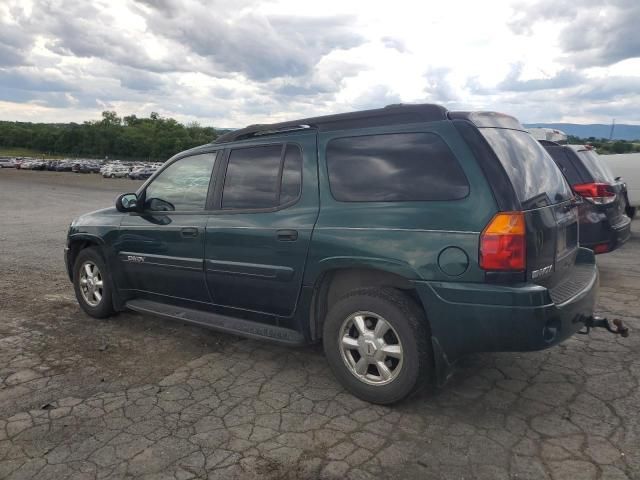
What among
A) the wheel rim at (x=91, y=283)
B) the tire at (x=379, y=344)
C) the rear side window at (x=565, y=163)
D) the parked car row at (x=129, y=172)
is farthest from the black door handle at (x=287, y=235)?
the parked car row at (x=129, y=172)

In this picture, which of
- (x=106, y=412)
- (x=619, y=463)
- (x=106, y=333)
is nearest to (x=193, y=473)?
(x=106, y=412)

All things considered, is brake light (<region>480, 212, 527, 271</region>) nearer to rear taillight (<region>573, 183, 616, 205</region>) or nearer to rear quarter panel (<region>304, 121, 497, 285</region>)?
rear quarter panel (<region>304, 121, 497, 285</region>)

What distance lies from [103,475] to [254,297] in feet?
5.23

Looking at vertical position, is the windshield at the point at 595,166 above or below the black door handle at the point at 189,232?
above

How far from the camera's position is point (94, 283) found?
17.6ft

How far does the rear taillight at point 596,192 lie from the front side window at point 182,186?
463cm

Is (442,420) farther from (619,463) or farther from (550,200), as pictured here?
(550,200)

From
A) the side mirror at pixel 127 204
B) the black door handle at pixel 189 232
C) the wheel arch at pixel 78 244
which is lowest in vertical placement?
the wheel arch at pixel 78 244

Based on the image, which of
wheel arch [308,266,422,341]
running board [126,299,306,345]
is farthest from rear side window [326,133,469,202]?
running board [126,299,306,345]

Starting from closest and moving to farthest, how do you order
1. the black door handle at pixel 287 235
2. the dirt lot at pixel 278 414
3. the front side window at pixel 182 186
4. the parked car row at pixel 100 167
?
the dirt lot at pixel 278 414 → the black door handle at pixel 287 235 → the front side window at pixel 182 186 → the parked car row at pixel 100 167

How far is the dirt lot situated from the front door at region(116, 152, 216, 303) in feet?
1.72

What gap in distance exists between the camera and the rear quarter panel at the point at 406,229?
3066 mm

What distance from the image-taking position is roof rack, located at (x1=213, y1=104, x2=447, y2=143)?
3381 millimetres

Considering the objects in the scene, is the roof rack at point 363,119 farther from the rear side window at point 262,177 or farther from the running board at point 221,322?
the running board at point 221,322
